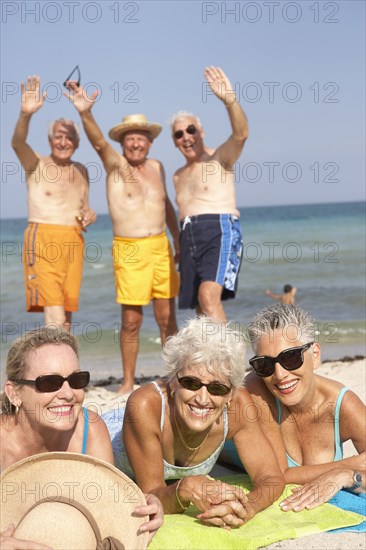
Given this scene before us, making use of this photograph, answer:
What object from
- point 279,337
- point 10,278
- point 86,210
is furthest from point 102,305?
point 279,337

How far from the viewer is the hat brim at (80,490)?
10.9 ft

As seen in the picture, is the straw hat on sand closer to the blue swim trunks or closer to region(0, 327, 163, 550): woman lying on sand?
the blue swim trunks

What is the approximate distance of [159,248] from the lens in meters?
7.06

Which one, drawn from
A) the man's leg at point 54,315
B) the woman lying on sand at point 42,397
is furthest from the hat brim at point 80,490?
the man's leg at point 54,315

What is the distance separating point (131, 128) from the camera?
7027 mm

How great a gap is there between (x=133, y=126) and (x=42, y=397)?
155 inches

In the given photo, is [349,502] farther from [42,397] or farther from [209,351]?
[42,397]

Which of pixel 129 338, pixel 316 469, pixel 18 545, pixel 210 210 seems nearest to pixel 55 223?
pixel 129 338

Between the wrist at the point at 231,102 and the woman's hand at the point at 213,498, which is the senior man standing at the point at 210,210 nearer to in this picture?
Result: the wrist at the point at 231,102

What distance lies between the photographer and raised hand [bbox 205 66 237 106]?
6586 millimetres

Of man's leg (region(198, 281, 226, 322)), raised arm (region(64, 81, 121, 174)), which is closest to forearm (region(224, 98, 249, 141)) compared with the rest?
raised arm (region(64, 81, 121, 174))

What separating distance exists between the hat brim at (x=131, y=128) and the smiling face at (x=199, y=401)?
3.69 m

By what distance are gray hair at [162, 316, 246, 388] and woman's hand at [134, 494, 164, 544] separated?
66 cm

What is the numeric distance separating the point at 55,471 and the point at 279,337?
1.43 m
